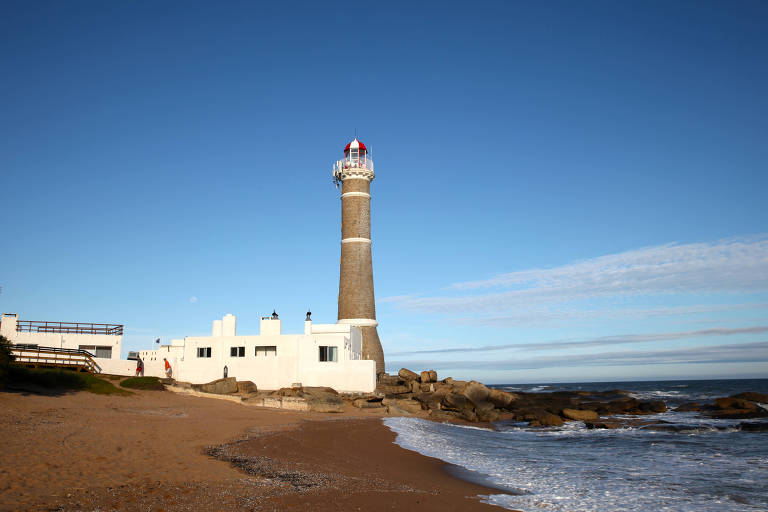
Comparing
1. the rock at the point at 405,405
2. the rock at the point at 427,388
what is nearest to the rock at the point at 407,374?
the rock at the point at 427,388

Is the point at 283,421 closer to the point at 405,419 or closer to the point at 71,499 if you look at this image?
the point at 405,419

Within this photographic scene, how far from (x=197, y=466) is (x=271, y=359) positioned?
2176 centimetres

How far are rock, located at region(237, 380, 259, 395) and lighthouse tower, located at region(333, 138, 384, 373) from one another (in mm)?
8976

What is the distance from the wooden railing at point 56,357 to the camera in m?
30.5

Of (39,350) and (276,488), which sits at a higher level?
(39,350)

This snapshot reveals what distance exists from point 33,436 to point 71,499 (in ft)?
20.9

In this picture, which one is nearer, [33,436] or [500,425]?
[33,436]

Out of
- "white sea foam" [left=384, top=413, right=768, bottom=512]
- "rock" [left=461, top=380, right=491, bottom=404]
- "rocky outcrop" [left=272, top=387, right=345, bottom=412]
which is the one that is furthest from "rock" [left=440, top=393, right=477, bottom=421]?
"rocky outcrop" [left=272, top=387, right=345, bottom=412]

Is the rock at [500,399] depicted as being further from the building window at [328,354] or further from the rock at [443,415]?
the building window at [328,354]

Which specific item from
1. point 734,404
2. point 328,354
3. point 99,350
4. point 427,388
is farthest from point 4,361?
point 734,404

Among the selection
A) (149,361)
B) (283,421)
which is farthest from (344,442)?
(149,361)

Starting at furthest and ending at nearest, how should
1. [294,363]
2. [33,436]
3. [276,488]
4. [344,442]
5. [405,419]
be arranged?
[294,363]
[405,419]
[344,442]
[33,436]
[276,488]

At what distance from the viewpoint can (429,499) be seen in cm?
1102

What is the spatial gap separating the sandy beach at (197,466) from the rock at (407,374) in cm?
2124
